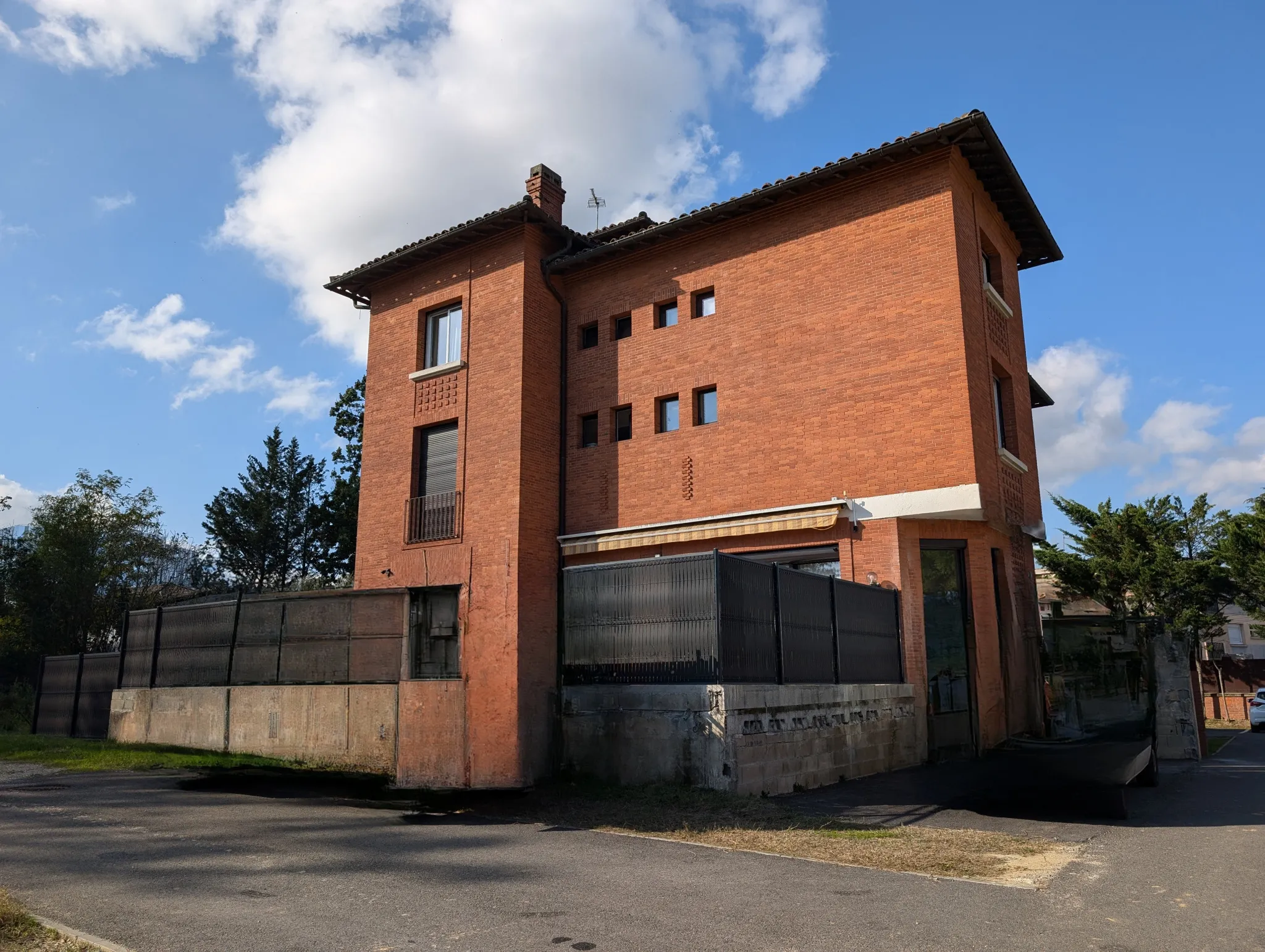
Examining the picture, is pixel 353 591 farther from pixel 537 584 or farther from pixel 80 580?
pixel 80 580

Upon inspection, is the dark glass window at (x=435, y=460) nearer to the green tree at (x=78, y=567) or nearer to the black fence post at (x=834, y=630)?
the black fence post at (x=834, y=630)

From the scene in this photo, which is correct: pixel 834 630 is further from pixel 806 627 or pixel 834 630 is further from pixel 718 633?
pixel 718 633

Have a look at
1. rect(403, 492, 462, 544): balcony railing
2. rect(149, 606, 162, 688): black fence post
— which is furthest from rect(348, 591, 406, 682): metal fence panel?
rect(149, 606, 162, 688): black fence post

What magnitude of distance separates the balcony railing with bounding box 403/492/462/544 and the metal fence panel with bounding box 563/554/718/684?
382 centimetres

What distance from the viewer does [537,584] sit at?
1625cm

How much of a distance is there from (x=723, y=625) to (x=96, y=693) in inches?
778

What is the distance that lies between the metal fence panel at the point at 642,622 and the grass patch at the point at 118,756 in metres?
6.52

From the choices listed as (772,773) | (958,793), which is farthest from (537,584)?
(958,793)

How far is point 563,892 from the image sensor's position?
21.5ft

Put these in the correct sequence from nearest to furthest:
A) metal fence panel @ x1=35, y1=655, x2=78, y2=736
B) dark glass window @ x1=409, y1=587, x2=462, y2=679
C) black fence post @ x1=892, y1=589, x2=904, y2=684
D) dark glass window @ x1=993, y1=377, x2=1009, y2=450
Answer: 1. black fence post @ x1=892, y1=589, x2=904, y2=684
2. dark glass window @ x1=409, y1=587, x2=462, y2=679
3. dark glass window @ x1=993, y1=377, x2=1009, y2=450
4. metal fence panel @ x1=35, y1=655, x2=78, y2=736

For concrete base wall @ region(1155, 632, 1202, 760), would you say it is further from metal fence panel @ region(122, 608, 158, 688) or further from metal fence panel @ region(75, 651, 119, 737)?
metal fence panel @ region(75, 651, 119, 737)

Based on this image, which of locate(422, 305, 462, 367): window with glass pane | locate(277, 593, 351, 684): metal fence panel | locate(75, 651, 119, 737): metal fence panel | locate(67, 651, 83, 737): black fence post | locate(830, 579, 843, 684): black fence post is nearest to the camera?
locate(830, 579, 843, 684): black fence post

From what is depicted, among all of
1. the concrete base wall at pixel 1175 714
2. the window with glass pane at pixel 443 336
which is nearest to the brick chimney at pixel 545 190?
the window with glass pane at pixel 443 336

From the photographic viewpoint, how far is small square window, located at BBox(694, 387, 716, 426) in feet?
54.9
